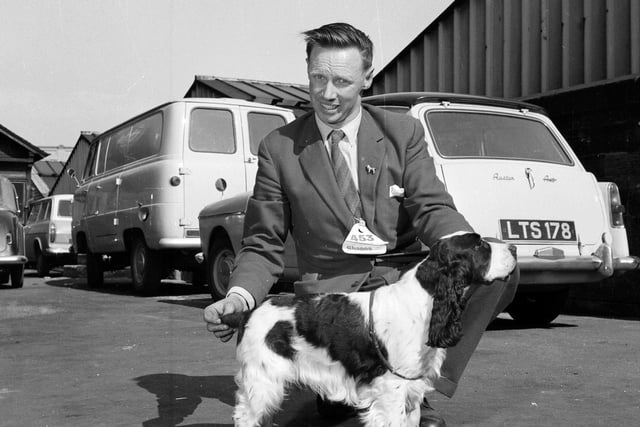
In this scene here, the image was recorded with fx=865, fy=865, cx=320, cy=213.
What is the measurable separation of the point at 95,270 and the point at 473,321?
12.1m

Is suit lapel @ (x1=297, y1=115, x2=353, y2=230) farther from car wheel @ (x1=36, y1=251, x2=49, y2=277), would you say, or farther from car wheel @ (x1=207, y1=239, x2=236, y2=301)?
car wheel @ (x1=36, y1=251, x2=49, y2=277)

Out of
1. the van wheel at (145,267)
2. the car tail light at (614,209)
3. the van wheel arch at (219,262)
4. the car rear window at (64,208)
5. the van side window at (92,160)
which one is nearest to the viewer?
the car tail light at (614,209)

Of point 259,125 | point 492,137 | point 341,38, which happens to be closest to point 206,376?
point 341,38

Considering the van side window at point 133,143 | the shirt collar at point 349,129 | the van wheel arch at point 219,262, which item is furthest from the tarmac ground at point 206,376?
the van side window at point 133,143

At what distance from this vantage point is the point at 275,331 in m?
3.31

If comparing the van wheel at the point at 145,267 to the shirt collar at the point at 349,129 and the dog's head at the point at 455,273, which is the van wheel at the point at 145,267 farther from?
the dog's head at the point at 455,273

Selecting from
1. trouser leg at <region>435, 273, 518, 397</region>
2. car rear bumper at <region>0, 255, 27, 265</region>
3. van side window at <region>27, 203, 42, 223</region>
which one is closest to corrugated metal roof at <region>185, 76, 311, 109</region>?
van side window at <region>27, 203, 42, 223</region>

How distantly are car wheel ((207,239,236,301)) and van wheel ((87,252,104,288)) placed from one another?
4.96 m

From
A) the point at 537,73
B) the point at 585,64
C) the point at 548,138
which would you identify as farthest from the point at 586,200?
the point at 537,73

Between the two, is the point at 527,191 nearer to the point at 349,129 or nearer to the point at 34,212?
the point at 349,129

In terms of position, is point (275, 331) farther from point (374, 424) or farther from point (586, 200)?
point (586, 200)

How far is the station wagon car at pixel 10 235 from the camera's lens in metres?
14.8

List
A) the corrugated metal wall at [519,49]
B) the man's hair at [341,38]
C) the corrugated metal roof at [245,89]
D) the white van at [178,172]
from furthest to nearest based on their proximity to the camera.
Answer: the corrugated metal roof at [245,89], the white van at [178,172], the corrugated metal wall at [519,49], the man's hair at [341,38]

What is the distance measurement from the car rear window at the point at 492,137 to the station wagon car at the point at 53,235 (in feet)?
50.0
